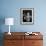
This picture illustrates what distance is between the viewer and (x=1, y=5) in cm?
446

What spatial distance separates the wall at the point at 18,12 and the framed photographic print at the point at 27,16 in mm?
106

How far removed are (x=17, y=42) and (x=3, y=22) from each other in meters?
0.98

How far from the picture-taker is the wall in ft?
14.6

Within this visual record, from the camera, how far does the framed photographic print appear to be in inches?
175

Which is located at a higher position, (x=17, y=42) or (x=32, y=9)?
(x=32, y=9)

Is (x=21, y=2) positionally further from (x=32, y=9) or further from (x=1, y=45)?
(x=1, y=45)

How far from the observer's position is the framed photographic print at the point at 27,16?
4.45m

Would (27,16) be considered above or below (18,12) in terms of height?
below

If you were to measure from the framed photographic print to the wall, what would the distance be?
11 centimetres

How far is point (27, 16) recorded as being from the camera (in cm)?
446

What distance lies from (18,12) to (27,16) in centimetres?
34

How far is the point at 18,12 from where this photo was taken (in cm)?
445

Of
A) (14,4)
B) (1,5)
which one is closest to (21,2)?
(14,4)

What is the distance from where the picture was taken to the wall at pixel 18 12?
14.6 feet
